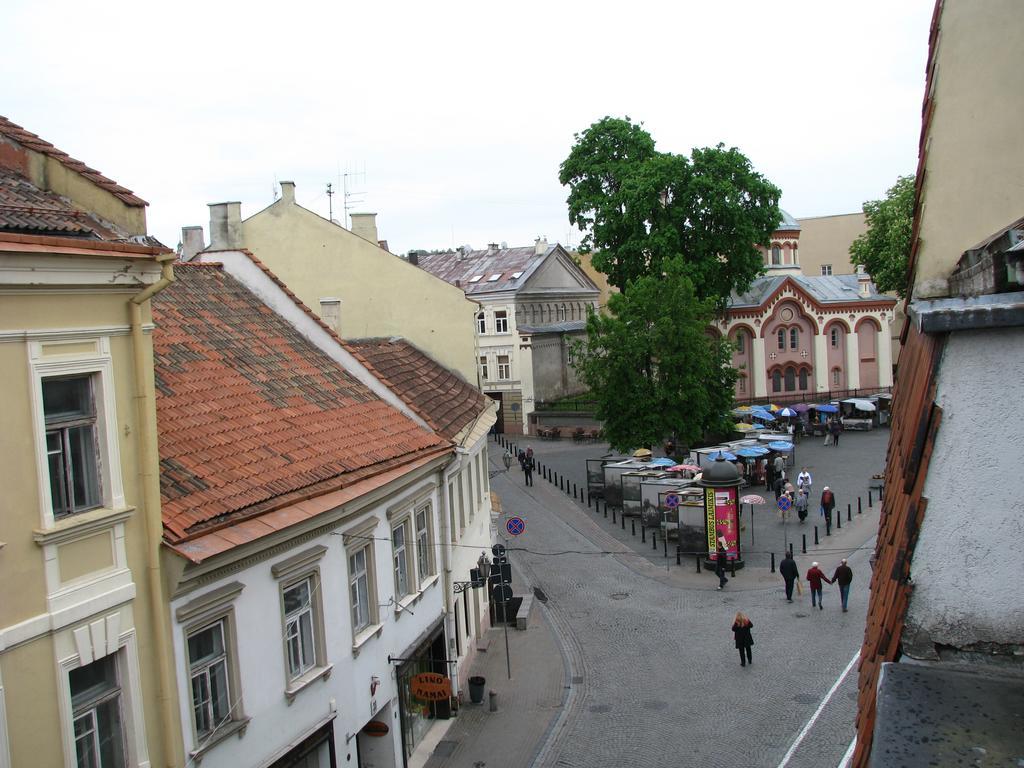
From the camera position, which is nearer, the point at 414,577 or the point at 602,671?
the point at 414,577

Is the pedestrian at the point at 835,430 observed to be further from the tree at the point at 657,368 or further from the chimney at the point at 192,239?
the chimney at the point at 192,239

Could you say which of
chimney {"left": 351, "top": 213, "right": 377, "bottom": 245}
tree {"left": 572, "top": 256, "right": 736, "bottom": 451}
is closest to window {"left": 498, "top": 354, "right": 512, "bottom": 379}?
tree {"left": 572, "top": 256, "right": 736, "bottom": 451}

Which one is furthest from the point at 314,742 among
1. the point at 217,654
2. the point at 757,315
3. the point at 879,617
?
the point at 757,315

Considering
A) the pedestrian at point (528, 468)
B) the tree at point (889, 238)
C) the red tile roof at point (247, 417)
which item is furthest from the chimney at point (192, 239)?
the tree at point (889, 238)

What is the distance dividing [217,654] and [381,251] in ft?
58.2

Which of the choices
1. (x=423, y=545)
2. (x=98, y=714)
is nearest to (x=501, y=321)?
(x=423, y=545)

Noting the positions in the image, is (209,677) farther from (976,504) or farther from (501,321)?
(501,321)

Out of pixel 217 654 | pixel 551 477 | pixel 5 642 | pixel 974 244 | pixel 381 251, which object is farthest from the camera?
pixel 551 477

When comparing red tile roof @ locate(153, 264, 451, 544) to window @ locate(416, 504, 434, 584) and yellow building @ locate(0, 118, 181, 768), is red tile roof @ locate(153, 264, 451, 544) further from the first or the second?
window @ locate(416, 504, 434, 584)

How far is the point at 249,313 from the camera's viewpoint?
58.3 feet

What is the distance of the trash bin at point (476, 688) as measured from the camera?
1957 cm

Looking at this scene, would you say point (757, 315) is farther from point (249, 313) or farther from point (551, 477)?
point (249, 313)

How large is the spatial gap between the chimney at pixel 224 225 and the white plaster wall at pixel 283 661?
11.0 m

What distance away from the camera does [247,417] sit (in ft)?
45.0
